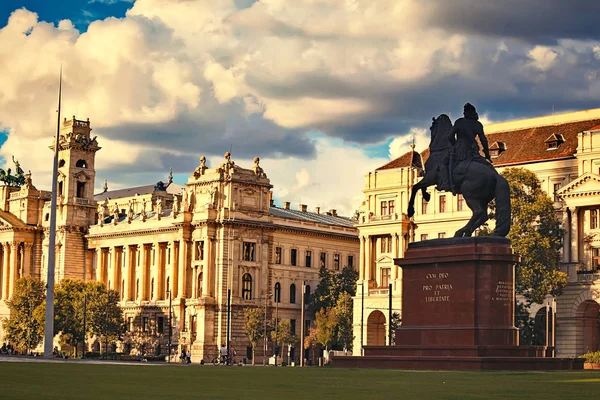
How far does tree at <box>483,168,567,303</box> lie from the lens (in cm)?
9700

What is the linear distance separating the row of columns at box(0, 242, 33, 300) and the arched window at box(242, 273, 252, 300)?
42.5 metres

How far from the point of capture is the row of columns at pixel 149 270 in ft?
485

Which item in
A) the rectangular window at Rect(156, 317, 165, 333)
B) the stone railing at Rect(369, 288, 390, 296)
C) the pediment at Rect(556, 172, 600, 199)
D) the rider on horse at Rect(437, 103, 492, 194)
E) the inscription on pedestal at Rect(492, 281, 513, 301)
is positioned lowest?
the rectangular window at Rect(156, 317, 165, 333)

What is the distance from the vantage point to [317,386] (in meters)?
36.0

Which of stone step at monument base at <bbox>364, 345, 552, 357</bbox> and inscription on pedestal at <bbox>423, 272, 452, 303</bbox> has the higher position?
inscription on pedestal at <bbox>423, 272, 452, 303</bbox>

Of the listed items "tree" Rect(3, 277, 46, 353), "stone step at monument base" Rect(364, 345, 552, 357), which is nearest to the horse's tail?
"stone step at monument base" Rect(364, 345, 552, 357)

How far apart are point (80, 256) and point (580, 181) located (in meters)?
84.2

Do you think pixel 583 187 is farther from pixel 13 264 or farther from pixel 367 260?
pixel 13 264

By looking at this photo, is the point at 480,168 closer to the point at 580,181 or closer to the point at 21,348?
the point at 580,181

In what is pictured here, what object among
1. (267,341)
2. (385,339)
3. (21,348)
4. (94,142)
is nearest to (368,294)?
(385,339)

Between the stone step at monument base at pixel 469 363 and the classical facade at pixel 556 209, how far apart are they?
4902cm

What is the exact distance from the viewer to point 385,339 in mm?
121812

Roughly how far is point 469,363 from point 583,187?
61.3 m

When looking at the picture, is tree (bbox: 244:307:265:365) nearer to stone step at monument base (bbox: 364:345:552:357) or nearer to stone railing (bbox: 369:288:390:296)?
stone railing (bbox: 369:288:390:296)
